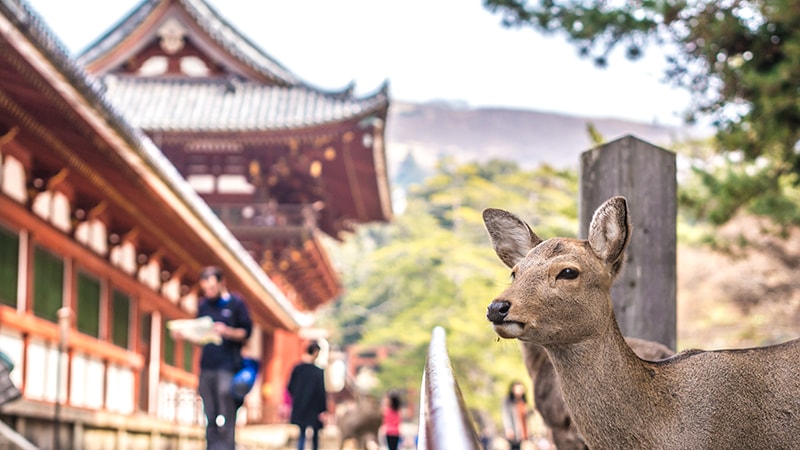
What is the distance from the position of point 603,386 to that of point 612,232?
44 centimetres

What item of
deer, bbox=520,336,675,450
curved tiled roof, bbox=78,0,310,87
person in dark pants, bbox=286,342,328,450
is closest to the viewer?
deer, bbox=520,336,675,450

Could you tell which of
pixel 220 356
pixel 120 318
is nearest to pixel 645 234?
pixel 220 356

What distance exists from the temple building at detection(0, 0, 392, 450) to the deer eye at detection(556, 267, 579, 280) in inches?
235

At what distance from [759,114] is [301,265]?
18.9 meters

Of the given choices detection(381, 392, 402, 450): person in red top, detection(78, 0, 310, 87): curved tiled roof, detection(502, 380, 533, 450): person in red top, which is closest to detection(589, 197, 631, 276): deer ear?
detection(502, 380, 533, 450): person in red top

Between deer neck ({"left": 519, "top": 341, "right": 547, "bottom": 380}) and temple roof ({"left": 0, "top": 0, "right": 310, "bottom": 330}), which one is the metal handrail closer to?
deer neck ({"left": 519, "top": 341, "right": 547, "bottom": 380})

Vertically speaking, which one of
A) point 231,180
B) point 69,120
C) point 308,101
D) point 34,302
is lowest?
point 34,302

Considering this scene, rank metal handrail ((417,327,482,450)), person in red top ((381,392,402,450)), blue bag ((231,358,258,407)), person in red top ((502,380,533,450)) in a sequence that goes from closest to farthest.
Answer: metal handrail ((417,327,482,450)) < blue bag ((231,358,258,407)) < person in red top ((502,380,533,450)) < person in red top ((381,392,402,450))

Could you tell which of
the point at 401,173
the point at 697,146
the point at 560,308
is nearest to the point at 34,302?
the point at 560,308

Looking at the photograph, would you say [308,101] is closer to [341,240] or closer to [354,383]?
[341,240]

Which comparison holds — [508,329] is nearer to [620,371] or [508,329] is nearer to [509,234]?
[620,371]

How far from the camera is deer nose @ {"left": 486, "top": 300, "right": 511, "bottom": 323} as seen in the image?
126 inches

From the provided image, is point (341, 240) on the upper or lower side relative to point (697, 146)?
lower

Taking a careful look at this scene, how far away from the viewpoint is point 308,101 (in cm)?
2616
